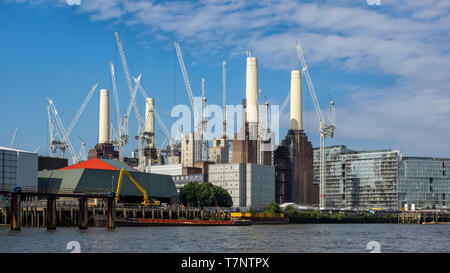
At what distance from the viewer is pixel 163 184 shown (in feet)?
636

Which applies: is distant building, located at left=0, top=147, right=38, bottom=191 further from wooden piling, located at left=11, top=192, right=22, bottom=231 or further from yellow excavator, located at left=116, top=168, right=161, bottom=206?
wooden piling, located at left=11, top=192, right=22, bottom=231

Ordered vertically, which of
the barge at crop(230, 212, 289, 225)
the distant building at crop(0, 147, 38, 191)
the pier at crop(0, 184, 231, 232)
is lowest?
the barge at crop(230, 212, 289, 225)

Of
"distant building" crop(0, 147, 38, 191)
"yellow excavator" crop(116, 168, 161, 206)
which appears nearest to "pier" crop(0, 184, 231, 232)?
"yellow excavator" crop(116, 168, 161, 206)

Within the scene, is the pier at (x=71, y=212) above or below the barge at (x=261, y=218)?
above

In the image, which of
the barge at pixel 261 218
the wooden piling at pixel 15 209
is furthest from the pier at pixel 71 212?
the barge at pixel 261 218

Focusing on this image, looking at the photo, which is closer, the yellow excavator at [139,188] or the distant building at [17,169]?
the distant building at [17,169]

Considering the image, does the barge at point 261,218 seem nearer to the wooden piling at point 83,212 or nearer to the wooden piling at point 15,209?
the wooden piling at point 83,212

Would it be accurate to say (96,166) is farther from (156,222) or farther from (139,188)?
(156,222)

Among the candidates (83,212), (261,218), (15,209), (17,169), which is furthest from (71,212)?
(261,218)

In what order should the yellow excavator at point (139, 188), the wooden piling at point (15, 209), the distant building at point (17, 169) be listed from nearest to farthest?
the wooden piling at point (15, 209) < the distant building at point (17, 169) < the yellow excavator at point (139, 188)
